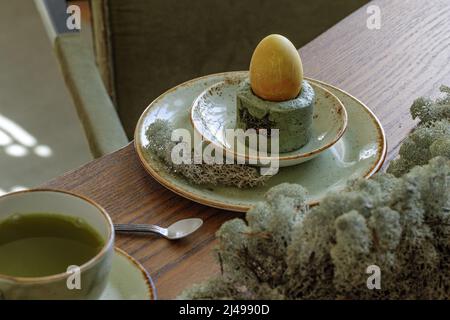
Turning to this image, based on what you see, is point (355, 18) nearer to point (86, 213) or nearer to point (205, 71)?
point (205, 71)

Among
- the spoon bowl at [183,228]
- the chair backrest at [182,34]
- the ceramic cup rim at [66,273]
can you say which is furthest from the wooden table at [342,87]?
the chair backrest at [182,34]

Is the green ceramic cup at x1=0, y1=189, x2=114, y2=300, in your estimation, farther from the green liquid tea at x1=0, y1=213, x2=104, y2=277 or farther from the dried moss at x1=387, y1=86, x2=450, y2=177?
the dried moss at x1=387, y1=86, x2=450, y2=177

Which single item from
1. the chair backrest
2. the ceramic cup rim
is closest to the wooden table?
the ceramic cup rim

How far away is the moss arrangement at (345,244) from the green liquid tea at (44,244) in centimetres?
9

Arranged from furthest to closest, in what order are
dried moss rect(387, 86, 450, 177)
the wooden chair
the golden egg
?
the wooden chair, the golden egg, dried moss rect(387, 86, 450, 177)

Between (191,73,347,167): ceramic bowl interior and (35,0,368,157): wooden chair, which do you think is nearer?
(191,73,347,167): ceramic bowl interior

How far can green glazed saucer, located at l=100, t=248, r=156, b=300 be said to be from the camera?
0.59 meters

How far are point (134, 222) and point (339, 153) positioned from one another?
0.25m

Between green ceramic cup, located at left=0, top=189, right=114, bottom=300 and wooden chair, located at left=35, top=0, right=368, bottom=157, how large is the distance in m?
0.69

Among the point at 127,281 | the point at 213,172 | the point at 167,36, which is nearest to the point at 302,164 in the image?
the point at 213,172

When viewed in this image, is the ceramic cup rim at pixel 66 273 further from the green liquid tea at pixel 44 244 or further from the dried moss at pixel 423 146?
the dried moss at pixel 423 146

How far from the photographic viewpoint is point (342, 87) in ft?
3.18

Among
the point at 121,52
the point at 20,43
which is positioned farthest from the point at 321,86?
the point at 20,43

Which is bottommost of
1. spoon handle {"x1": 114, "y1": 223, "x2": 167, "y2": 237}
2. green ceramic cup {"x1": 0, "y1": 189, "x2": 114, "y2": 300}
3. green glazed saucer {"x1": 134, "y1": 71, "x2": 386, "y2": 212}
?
spoon handle {"x1": 114, "y1": 223, "x2": 167, "y2": 237}
